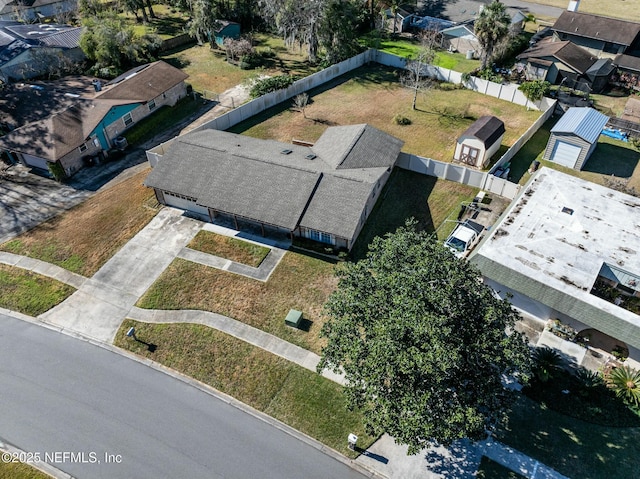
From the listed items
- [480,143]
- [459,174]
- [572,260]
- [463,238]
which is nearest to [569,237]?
[572,260]

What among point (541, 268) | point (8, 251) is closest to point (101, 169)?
point (8, 251)

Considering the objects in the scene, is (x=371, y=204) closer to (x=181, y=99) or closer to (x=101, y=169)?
(x=101, y=169)

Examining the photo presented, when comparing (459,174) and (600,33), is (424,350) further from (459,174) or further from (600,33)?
(600,33)

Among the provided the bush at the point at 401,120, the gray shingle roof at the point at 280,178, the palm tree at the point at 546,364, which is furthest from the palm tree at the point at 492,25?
the palm tree at the point at 546,364

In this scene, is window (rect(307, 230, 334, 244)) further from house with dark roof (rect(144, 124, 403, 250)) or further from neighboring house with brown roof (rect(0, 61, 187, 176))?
neighboring house with brown roof (rect(0, 61, 187, 176))

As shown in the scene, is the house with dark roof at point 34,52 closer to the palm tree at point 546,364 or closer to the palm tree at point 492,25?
the palm tree at point 492,25

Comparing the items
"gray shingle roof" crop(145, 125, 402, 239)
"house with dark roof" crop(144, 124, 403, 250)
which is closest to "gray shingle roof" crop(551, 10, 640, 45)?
"house with dark roof" crop(144, 124, 403, 250)

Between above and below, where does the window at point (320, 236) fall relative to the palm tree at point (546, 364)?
above
